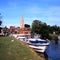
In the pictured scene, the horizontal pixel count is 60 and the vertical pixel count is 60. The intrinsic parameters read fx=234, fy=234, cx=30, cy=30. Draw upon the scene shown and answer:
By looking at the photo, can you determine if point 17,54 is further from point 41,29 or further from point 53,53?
point 41,29

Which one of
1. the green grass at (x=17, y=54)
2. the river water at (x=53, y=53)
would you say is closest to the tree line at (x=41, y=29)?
the river water at (x=53, y=53)

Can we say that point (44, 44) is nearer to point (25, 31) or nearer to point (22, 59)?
point (22, 59)

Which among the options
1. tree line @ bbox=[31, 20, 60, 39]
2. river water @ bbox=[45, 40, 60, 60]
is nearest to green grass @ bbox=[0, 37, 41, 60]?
river water @ bbox=[45, 40, 60, 60]

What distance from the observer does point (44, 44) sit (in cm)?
4866

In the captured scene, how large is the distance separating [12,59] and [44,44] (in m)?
24.8

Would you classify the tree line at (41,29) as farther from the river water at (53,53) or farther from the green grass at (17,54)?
the green grass at (17,54)

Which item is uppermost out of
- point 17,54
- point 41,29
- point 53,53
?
point 41,29

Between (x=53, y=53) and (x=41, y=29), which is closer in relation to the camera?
(x=53, y=53)

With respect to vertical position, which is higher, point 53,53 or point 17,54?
point 17,54

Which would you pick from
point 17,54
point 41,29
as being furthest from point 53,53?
point 41,29

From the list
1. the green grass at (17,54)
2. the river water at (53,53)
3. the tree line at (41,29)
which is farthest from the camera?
the tree line at (41,29)

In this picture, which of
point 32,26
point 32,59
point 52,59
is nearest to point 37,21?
point 32,26

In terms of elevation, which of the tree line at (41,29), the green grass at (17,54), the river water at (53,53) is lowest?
the river water at (53,53)

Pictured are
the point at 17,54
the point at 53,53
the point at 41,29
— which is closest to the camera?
the point at 17,54
